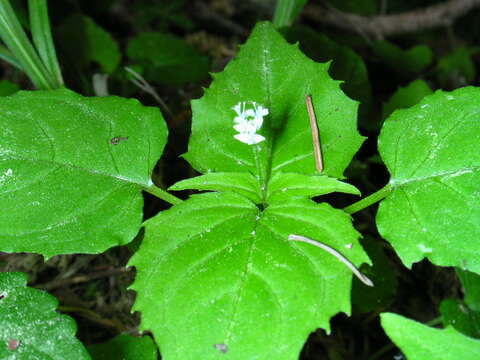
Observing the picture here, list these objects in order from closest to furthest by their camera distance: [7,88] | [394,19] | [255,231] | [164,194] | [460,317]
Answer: [255,231] → [164,194] → [460,317] → [7,88] → [394,19]

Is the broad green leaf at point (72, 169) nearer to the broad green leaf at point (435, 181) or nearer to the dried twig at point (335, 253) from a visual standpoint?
the dried twig at point (335, 253)

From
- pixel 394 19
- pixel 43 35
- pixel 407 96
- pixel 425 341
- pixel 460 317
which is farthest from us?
pixel 394 19

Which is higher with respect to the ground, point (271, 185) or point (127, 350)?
point (271, 185)

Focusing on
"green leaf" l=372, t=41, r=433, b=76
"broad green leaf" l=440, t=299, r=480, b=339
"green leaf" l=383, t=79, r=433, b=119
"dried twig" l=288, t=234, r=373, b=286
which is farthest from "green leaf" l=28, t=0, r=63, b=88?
"green leaf" l=372, t=41, r=433, b=76

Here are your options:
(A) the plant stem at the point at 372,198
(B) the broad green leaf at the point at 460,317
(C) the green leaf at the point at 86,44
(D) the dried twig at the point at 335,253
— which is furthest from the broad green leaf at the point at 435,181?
(C) the green leaf at the point at 86,44

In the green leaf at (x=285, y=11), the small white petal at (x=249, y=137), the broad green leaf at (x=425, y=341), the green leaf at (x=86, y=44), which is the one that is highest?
the green leaf at (x=285, y=11)

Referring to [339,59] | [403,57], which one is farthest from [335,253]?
[403,57]

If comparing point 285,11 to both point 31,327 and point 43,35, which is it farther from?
point 31,327
